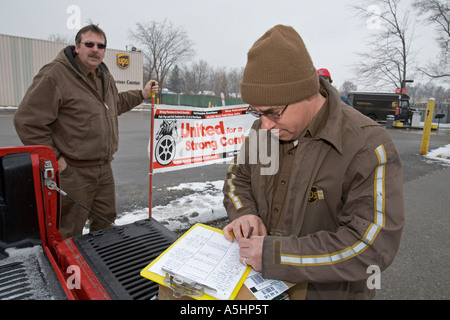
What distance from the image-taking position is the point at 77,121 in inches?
114

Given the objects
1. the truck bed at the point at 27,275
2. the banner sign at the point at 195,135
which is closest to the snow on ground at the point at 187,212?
the banner sign at the point at 195,135

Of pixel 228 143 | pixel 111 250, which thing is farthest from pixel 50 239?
pixel 228 143

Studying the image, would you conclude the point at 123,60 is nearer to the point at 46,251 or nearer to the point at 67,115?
the point at 67,115

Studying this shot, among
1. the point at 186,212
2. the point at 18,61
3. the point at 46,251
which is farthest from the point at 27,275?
the point at 18,61

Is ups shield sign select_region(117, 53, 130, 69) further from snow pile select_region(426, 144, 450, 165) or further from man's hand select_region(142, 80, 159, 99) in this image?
man's hand select_region(142, 80, 159, 99)

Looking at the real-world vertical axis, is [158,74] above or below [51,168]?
above

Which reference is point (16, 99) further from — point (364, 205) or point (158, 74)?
point (364, 205)

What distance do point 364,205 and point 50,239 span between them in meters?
1.75

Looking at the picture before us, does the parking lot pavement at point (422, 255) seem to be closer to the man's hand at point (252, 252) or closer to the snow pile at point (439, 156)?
the man's hand at point (252, 252)

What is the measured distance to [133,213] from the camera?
14.1 ft

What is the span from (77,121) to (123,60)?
29456 millimetres

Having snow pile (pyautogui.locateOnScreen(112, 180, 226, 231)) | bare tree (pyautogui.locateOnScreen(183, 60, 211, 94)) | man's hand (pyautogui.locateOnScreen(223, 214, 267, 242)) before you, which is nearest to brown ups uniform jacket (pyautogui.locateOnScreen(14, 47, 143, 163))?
snow pile (pyautogui.locateOnScreen(112, 180, 226, 231))

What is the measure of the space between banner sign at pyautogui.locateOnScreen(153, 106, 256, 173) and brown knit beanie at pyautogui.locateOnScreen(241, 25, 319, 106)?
2802 millimetres

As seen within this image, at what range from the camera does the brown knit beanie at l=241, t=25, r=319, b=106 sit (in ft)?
4.09
